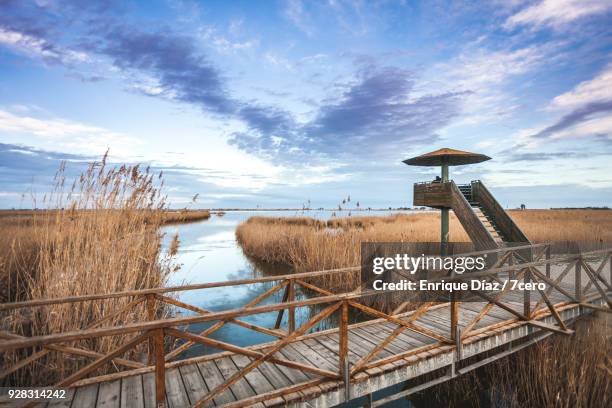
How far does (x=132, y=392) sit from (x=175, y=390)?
443 millimetres

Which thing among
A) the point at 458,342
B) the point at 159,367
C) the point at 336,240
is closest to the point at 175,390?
the point at 159,367

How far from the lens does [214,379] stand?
356 centimetres

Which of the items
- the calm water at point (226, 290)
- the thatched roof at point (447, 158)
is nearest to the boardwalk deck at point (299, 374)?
the calm water at point (226, 290)

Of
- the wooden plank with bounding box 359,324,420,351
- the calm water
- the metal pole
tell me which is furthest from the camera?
the metal pole

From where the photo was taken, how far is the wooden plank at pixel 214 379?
3.15m

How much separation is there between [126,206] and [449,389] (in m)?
6.17

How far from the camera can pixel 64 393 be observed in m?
3.26

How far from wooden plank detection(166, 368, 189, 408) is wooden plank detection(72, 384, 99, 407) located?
2.26ft

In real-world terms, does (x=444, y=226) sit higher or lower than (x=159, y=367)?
higher

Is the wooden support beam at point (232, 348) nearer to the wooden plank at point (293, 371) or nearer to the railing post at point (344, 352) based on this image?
the railing post at point (344, 352)

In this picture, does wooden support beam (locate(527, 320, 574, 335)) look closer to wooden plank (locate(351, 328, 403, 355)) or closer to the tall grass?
wooden plank (locate(351, 328, 403, 355))

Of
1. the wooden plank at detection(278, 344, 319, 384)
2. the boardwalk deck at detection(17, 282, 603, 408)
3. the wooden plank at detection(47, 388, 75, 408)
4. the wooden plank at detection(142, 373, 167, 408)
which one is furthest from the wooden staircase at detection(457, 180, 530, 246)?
the wooden plank at detection(47, 388, 75, 408)

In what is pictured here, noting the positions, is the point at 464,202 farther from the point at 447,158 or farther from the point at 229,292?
the point at 229,292

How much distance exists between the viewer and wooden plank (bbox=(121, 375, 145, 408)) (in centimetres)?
309
